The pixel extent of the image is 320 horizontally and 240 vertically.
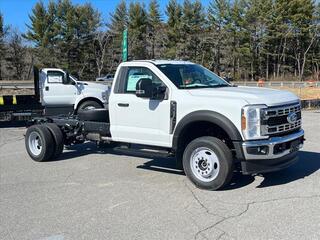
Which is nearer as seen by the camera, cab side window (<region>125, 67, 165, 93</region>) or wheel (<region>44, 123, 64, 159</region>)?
cab side window (<region>125, 67, 165, 93</region>)

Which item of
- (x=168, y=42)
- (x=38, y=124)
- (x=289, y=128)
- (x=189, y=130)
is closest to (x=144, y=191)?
(x=189, y=130)

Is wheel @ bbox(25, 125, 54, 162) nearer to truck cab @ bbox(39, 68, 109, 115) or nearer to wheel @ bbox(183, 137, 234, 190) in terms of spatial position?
wheel @ bbox(183, 137, 234, 190)

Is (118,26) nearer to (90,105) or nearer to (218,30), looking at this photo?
(218,30)

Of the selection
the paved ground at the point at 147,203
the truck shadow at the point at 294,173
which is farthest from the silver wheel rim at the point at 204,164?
the truck shadow at the point at 294,173

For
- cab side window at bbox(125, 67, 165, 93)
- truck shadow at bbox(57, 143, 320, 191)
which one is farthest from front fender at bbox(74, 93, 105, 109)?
cab side window at bbox(125, 67, 165, 93)

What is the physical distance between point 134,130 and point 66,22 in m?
68.7

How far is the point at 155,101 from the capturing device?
752 centimetres

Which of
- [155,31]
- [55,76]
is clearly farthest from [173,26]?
[55,76]

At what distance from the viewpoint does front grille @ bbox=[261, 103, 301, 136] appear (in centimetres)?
651

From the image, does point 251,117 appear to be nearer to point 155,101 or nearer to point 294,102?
point 294,102

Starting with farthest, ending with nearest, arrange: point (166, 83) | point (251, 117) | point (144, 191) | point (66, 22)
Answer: point (66, 22) → point (166, 83) → point (144, 191) → point (251, 117)

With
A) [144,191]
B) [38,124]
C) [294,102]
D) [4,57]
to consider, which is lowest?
[144,191]

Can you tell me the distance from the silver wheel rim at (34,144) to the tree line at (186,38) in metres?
61.7

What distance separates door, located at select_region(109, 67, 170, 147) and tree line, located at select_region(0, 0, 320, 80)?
63.0 meters
